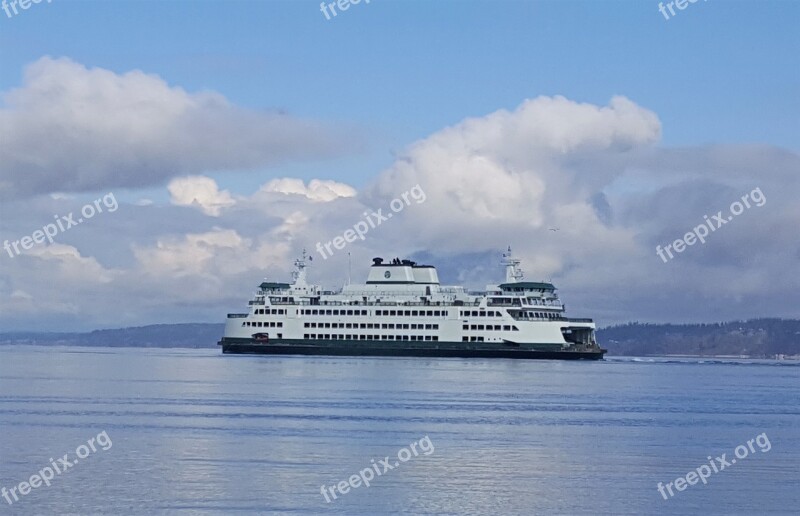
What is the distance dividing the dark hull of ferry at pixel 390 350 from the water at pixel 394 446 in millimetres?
29750

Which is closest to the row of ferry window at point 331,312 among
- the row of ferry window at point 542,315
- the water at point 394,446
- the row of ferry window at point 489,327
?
the row of ferry window at point 489,327

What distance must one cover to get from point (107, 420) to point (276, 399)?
13.1 meters

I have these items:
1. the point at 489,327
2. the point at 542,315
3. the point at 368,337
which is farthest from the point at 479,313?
the point at 368,337

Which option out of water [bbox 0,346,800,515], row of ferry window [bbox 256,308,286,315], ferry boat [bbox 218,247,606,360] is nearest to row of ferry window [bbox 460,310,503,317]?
ferry boat [bbox 218,247,606,360]

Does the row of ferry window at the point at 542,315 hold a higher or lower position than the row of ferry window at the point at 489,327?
higher

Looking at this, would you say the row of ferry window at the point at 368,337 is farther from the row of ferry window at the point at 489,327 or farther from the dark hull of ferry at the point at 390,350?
the row of ferry window at the point at 489,327

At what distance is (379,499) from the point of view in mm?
30797

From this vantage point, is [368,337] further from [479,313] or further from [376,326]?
[479,313]

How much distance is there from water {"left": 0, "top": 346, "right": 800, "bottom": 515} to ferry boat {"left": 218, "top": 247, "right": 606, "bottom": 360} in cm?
2944

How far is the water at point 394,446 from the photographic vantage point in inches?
1190

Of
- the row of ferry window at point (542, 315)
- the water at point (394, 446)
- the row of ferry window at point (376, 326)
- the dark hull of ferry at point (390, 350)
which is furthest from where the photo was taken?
the row of ferry window at point (376, 326)

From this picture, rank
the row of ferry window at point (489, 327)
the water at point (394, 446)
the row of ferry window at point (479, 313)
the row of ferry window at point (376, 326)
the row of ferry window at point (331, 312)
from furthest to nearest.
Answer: the row of ferry window at point (331, 312), the row of ferry window at point (376, 326), the row of ferry window at point (479, 313), the row of ferry window at point (489, 327), the water at point (394, 446)

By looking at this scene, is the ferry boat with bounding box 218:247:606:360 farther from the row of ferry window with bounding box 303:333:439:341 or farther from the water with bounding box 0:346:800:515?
the water with bounding box 0:346:800:515

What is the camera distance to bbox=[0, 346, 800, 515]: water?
99.2 ft
